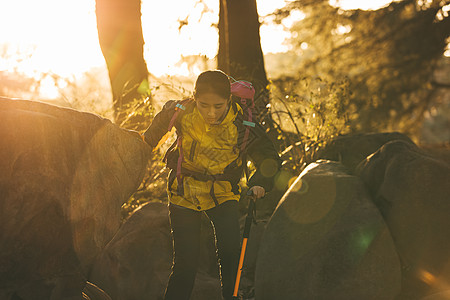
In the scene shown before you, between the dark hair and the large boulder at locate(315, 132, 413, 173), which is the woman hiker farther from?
the large boulder at locate(315, 132, 413, 173)

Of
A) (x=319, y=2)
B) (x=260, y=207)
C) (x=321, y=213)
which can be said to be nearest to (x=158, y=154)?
(x=260, y=207)

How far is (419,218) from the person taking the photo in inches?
163

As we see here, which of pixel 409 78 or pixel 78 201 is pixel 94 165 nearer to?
pixel 78 201

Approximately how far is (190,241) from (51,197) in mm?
934

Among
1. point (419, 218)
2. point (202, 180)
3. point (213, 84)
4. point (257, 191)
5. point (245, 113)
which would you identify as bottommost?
point (419, 218)

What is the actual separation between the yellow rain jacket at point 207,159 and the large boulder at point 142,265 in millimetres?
1357

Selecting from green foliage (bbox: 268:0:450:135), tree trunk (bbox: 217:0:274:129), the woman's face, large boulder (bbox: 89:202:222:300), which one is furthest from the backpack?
green foliage (bbox: 268:0:450:135)

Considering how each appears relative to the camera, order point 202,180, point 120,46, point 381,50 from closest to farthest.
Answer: point 202,180 → point 120,46 → point 381,50

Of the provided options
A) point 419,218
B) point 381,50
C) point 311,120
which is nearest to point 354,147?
point 311,120

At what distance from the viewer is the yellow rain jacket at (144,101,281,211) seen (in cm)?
326

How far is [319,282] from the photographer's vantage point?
389 cm

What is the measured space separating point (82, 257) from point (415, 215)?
2.74 metres

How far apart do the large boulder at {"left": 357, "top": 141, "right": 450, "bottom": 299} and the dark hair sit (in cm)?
206

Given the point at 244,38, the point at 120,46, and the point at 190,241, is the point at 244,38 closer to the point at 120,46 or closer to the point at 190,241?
the point at 120,46
